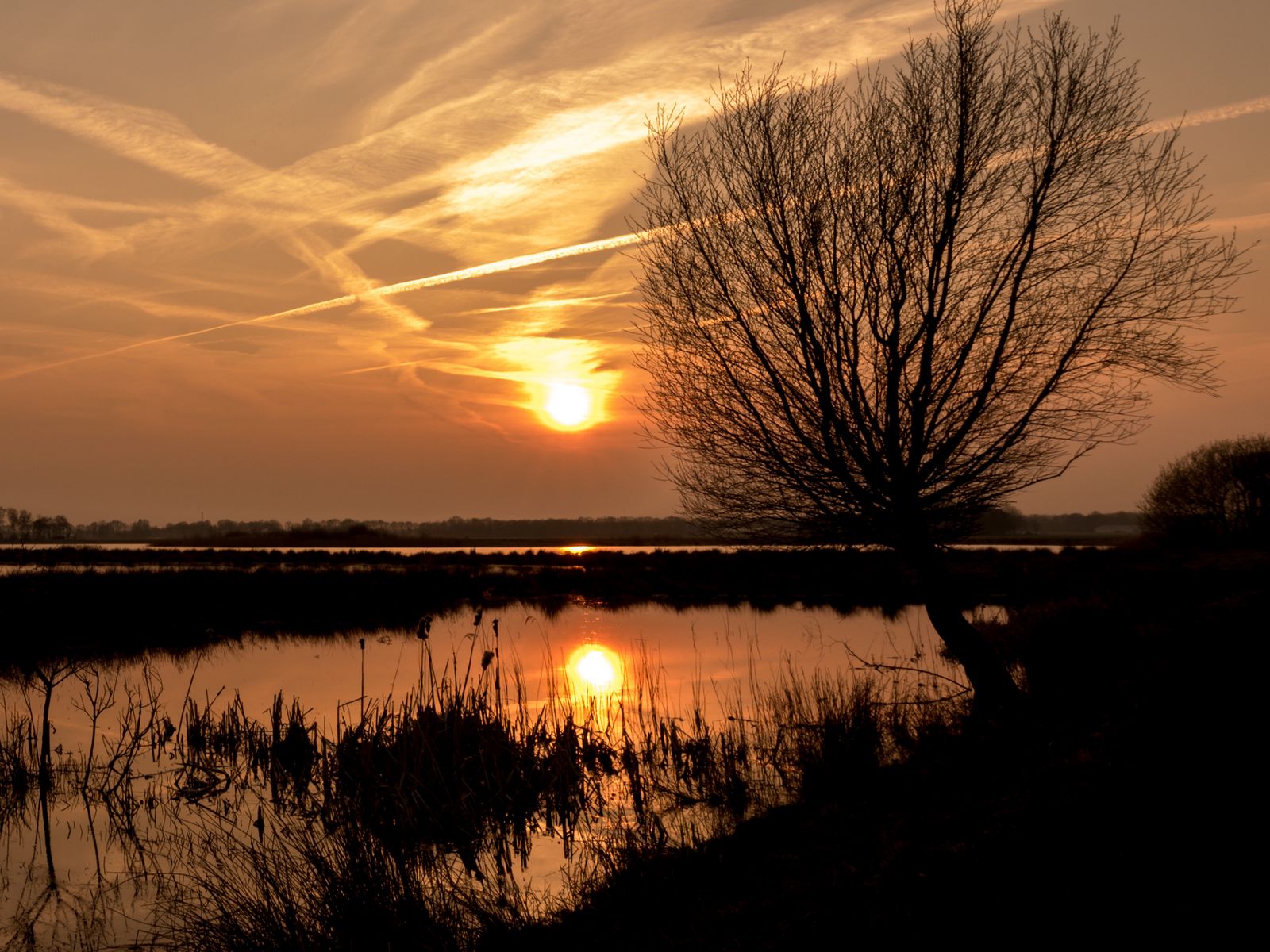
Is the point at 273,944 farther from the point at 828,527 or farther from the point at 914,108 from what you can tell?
the point at 914,108

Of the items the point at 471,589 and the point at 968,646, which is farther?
the point at 471,589

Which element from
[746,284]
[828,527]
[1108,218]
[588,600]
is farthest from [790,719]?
[588,600]

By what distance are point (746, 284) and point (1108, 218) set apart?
14.6 feet

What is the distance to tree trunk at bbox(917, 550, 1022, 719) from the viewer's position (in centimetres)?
1140

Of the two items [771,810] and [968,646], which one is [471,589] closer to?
[968,646]

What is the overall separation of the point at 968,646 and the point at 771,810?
344 cm

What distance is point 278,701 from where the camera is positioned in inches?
492

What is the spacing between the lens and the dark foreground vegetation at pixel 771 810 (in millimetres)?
5590

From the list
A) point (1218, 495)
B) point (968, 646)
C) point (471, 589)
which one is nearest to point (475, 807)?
point (968, 646)

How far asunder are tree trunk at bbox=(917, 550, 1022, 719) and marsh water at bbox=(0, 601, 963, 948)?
102 centimetres

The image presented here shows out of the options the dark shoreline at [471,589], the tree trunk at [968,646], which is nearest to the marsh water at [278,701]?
the tree trunk at [968,646]

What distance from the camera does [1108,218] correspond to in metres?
11.3

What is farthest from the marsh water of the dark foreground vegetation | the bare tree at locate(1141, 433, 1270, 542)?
the bare tree at locate(1141, 433, 1270, 542)

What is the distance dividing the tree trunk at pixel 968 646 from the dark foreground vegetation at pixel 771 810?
1.04ft
